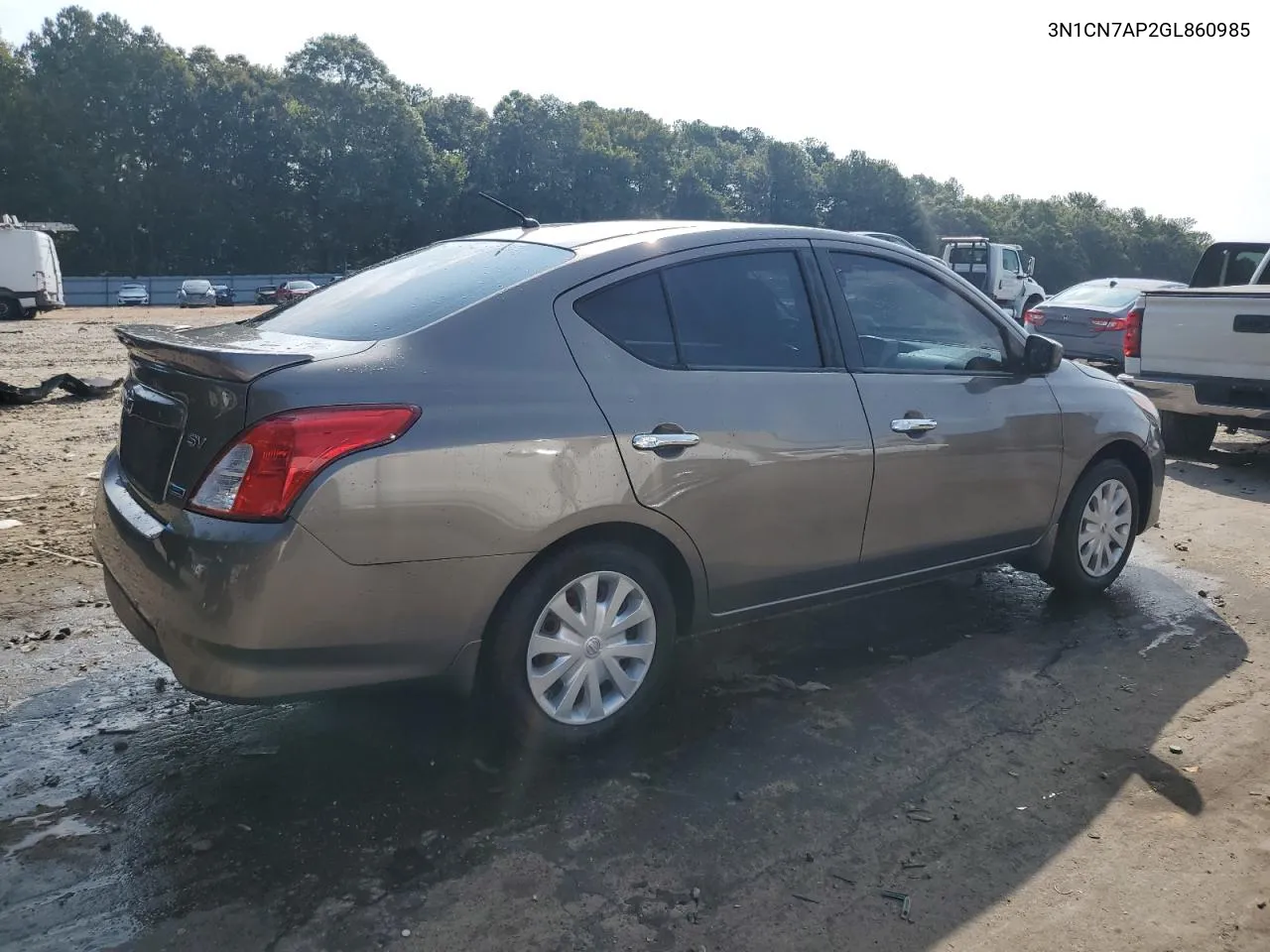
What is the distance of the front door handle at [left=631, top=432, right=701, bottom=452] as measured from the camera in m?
3.47

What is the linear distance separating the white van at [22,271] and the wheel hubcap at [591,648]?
3172 cm

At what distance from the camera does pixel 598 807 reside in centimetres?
326

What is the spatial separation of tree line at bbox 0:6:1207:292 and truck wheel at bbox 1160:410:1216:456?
5535cm

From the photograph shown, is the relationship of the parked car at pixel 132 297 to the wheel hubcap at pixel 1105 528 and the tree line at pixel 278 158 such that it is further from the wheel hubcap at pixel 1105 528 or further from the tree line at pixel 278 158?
the wheel hubcap at pixel 1105 528

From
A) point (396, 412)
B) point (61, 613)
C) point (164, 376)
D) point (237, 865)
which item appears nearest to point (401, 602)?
point (396, 412)

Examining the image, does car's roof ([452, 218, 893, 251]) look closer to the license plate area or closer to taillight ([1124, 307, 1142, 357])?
the license plate area

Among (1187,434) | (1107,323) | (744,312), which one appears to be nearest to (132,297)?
(1107,323)

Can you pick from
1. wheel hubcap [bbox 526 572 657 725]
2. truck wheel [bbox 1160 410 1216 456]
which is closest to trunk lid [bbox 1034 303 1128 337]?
truck wheel [bbox 1160 410 1216 456]

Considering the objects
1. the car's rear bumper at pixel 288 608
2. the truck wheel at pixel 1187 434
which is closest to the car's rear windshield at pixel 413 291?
the car's rear bumper at pixel 288 608

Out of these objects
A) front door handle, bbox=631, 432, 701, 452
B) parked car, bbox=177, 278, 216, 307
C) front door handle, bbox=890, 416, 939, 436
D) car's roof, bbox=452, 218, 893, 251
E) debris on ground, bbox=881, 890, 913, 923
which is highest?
parked car, bbox=177, 278, 216, 307

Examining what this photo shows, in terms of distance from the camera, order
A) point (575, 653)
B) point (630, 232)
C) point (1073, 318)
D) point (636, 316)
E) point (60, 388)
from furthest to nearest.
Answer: point (1073, 318) < point (60, 388) < point (630, 232) < point (636, 316) < point (575, 653)

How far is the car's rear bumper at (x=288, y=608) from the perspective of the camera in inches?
114

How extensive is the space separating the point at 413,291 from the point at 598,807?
1.82 metres

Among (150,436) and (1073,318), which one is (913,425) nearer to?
(150,436)
